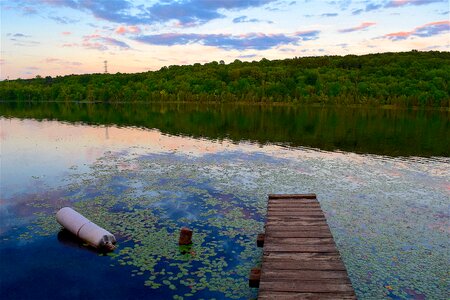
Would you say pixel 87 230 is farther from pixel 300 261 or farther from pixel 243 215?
pixel 300 261

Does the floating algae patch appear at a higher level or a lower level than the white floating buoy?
lower

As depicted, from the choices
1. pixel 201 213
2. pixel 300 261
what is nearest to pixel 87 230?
pixel 201 213

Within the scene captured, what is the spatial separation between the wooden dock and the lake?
1.62 metres

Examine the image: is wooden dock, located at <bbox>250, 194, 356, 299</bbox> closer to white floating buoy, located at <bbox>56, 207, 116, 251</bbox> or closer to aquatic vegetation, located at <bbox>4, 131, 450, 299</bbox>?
aquatic vegetation, located at <bbox>4, 131, 450, 299</bbox>

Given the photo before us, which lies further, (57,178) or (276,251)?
(57,178)

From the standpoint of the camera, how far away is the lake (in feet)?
43.4

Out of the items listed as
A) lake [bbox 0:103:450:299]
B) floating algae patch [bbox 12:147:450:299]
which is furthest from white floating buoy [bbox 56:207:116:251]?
floating algae patch [bbox 12:147:450:299]

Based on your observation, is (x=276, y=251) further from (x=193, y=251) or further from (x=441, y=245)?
(x=441, y=245)

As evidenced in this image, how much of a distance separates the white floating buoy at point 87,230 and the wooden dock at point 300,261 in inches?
258

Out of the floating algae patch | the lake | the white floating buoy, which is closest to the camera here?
the lake

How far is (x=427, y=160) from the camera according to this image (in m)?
37.3

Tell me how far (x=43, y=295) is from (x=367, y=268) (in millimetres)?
12037

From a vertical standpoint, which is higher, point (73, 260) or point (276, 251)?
point (276, 251)

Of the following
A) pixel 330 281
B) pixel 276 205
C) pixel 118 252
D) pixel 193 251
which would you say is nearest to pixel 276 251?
pixel 330 281
